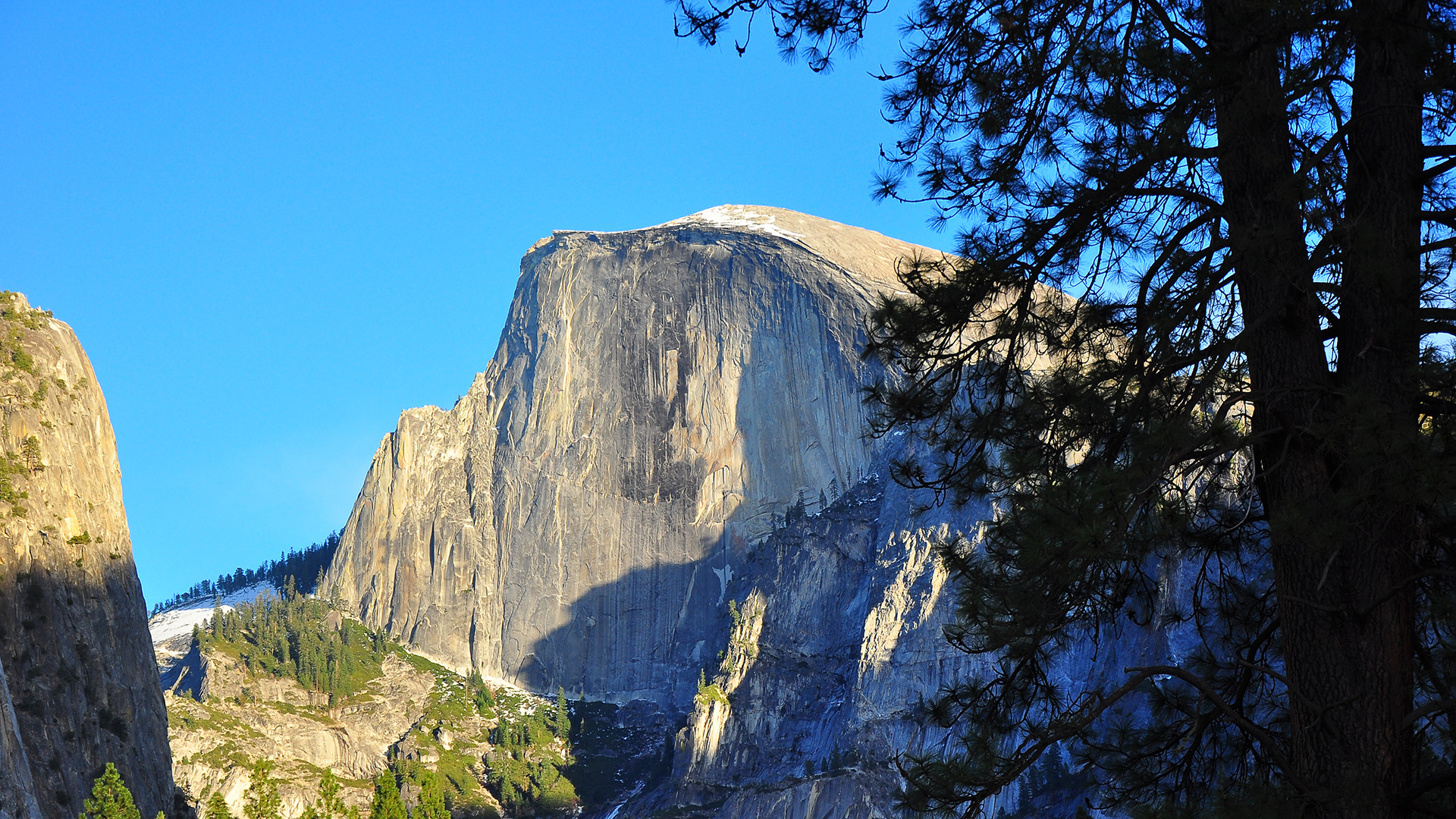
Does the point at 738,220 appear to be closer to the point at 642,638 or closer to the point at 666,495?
the point at 666,495

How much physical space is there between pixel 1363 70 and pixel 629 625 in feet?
428

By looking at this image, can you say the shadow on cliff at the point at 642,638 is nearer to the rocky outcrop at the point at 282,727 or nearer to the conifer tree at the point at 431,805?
the rocky outcrop at the point at 282,727

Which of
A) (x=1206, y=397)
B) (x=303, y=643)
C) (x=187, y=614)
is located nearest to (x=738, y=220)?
(x=303, y=643)

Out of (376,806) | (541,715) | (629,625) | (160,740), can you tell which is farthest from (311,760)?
(376,806)

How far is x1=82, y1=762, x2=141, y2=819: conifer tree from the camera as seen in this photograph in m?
35.4

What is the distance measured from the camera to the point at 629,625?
133250 millimetres

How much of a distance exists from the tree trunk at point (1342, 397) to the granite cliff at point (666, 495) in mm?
103991

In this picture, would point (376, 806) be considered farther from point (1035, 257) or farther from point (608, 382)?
point (608, 382)

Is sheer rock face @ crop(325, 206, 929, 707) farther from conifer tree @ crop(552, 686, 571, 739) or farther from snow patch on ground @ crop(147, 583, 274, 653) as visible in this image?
snow patch on ground @ crop(147, 583, 274, 653)

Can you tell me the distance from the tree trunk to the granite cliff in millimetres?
103991

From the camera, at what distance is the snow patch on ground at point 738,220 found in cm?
13725

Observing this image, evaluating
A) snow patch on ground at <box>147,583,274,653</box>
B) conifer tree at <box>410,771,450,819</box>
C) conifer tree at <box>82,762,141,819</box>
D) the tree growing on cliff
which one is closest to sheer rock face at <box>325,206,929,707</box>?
snow patch on ground at <box>147,583,274,653</box>

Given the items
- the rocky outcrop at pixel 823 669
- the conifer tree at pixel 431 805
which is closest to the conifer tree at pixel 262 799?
the conifer tree at pixel 431 805

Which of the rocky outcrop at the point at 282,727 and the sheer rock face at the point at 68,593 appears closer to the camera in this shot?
the sheer rock face at the point at 68,593
